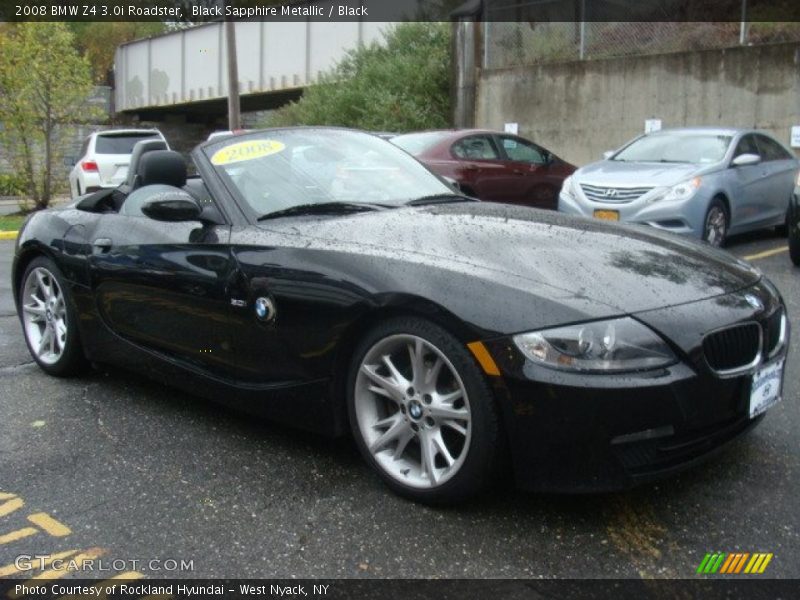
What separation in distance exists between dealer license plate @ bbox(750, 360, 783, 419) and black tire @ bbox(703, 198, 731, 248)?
5864 millimetres

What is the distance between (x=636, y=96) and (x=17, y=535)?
49.1 feet

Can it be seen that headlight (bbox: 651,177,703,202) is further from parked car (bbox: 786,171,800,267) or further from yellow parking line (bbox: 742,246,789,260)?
parked car (bbox: 786,171,800,267)

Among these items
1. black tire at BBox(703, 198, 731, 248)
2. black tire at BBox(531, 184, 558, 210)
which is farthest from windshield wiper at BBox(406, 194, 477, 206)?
black tire at BBox(531, 184, 558, 210)

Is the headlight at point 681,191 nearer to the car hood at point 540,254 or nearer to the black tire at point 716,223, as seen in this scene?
the black tire at point 716,223

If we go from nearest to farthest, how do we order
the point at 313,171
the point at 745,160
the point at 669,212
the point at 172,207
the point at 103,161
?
the point at 172,207
the point at 313,171
the point at 669,212
the point at 745,160
the point at 103,161

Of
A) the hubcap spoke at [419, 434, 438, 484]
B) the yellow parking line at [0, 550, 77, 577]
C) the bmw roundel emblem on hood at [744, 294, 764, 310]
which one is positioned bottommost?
the yellow parking line at [0, 550, 77, 577]

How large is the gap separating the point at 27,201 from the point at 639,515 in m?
16.7

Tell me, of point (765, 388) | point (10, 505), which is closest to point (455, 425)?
point (765, 388)

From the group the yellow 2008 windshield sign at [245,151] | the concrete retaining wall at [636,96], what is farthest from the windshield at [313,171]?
the concrete retaining wall at [636,96]

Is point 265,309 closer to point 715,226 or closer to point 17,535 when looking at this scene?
point 17,535

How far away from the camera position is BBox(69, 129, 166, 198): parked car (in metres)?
15.7

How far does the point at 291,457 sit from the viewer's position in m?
3.43

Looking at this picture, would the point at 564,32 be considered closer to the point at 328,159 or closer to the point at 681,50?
the point at 681,50

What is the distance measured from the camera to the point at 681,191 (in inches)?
336
